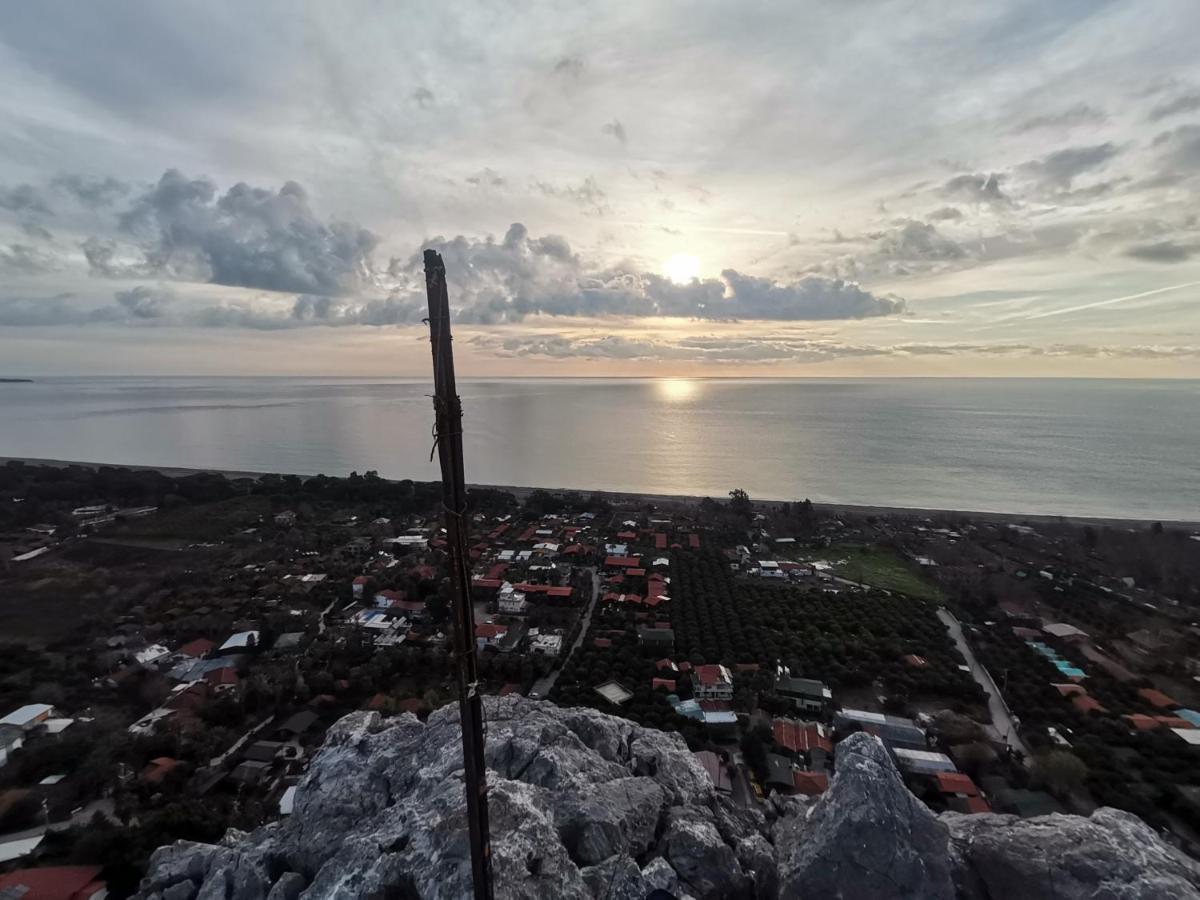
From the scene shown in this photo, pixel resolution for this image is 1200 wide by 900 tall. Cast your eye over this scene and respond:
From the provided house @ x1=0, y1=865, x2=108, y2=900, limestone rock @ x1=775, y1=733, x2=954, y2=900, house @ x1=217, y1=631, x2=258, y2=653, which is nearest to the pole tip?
limestone rock @ x1=775, y1=733, x2=954, y2=900

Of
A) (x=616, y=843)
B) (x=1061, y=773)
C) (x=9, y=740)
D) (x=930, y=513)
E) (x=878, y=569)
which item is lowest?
(x=930, y=513)

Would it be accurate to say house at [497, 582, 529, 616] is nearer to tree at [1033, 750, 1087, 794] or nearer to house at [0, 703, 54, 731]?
house at [0, 703, 54, 731]

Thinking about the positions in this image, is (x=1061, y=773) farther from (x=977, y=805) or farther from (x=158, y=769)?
(x=158, y=769)

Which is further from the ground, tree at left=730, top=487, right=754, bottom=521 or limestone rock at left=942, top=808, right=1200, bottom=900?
limestone rock at left=942, top=808, right=1200, bottom=900

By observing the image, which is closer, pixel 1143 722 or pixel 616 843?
pixel 616 843

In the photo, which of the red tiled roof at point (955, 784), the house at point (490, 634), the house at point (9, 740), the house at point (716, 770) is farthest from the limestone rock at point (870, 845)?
the house at point (9, 740)

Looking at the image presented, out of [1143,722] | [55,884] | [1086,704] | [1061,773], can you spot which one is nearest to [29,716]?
[55,884]

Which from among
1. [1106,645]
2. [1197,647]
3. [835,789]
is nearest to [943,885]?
[835,789]

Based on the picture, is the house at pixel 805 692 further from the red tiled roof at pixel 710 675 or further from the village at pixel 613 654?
the red tiled roof at pixel 710 675
